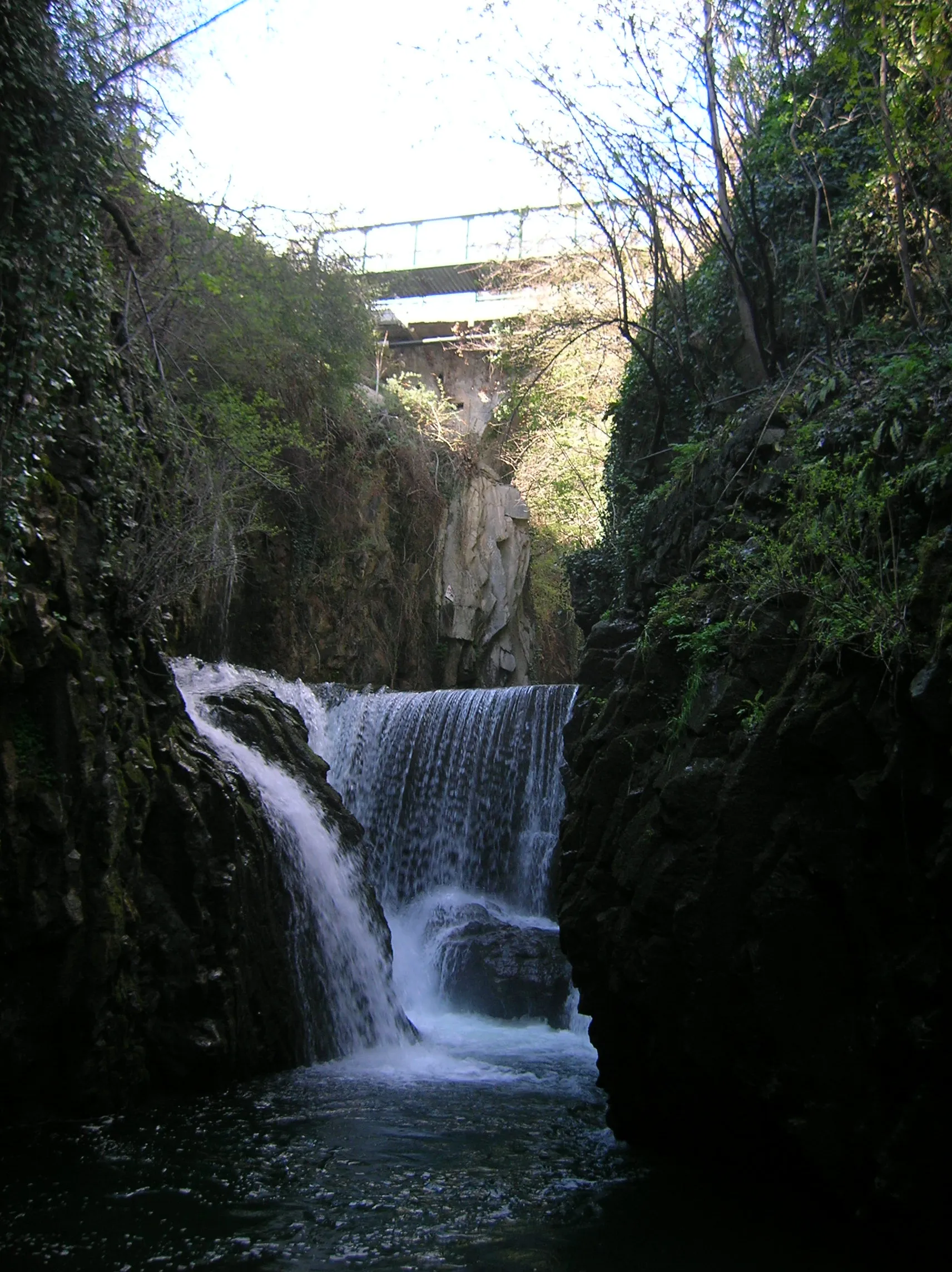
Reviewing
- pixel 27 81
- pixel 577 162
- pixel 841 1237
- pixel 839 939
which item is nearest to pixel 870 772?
pixel 839 939

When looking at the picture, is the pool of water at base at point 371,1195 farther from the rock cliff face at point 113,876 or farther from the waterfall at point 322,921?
the waterfall at point 322,921

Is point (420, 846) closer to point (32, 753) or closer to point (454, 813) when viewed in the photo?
point (454, 813)

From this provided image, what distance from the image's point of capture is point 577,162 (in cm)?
1040

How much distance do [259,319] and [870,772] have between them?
1217 cm

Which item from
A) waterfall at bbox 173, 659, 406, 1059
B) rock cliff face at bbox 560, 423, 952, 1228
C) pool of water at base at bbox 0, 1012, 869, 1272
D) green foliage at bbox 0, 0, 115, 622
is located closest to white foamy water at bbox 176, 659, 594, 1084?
waterfall at bbox 173, 659, 406, 1059

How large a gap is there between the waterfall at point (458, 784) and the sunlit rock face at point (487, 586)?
5.44 meters

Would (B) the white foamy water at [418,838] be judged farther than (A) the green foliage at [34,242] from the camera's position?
Yes

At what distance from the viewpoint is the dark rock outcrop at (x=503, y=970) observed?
404 inches

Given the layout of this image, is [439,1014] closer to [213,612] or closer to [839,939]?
[839,939]

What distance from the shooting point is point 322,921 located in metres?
9.02

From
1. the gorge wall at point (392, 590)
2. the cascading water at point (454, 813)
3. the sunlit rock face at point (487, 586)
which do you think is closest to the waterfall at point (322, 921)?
the cascading water at point (454, 813)

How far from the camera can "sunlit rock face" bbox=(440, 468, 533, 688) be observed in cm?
1999

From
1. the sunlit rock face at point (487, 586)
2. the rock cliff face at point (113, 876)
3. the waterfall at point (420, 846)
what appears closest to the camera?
the rock cliff face at point (113, 876)

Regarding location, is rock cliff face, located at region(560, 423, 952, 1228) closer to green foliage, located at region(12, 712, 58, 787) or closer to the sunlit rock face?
green foliage, located at region(12, 712, 58, 787)
